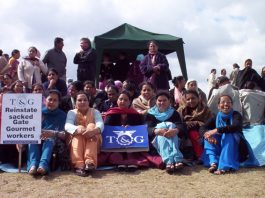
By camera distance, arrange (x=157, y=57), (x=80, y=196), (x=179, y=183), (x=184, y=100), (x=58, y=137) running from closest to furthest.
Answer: (x=80, y=196)
(x=179, y=183)
(x=58, y=137)
(x=184, y=100)
(x=157, y=57)

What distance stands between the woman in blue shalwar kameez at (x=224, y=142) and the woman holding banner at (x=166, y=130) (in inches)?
17.8

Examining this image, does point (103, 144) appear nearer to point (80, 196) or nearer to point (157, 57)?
point (80, 196)

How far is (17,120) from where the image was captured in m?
5.99

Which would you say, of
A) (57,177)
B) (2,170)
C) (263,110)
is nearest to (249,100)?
(263,110)

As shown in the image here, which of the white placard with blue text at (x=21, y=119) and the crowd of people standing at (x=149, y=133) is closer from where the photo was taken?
the white placard with blue text at (x=21, y=119)

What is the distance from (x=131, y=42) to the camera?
11.4m

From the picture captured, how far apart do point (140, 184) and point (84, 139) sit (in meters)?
1.11

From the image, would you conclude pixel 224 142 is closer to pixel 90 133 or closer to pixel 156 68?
pixel 90 133

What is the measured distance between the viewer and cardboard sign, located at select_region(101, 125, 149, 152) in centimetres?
643

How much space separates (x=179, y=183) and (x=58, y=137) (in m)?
1.90

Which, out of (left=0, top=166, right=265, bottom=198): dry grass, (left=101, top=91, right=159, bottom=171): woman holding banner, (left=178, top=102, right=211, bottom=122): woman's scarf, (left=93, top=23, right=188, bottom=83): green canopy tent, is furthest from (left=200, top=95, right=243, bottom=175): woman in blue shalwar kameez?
(left=93, top=23, right=188, bottom=83): green canopy tent

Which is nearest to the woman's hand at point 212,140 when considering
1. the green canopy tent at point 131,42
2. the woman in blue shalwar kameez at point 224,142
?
the woman in blue shalwar kameez at point 224,142

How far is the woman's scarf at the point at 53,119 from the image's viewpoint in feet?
21.0

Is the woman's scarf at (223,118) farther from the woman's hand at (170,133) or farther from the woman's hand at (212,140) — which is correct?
the woman's hand at (170,133)
